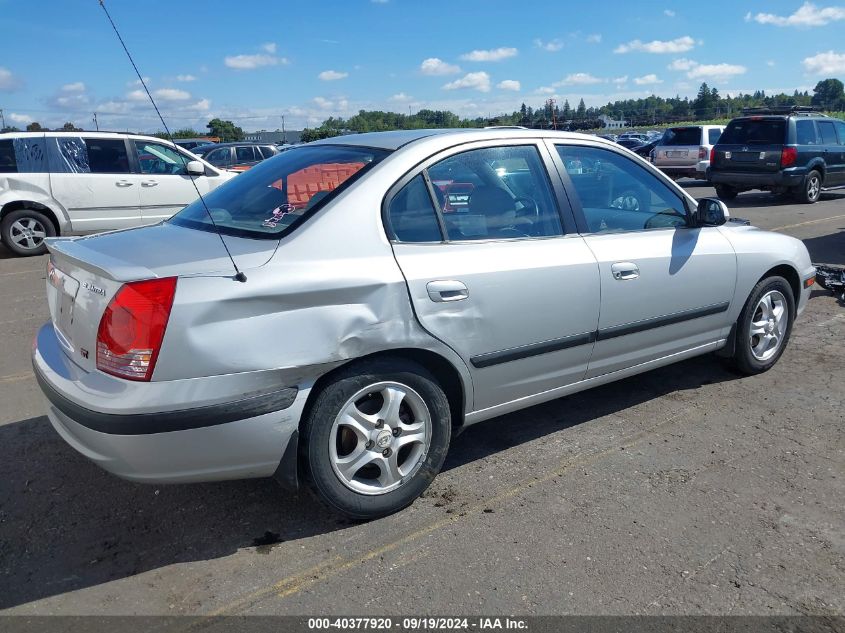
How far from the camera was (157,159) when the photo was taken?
1106 cm

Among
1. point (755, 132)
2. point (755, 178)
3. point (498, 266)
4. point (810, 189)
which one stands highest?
point (755, 132)

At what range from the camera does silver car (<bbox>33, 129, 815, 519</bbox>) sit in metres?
2.66

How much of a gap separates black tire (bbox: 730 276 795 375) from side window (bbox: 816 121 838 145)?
12.9 meters

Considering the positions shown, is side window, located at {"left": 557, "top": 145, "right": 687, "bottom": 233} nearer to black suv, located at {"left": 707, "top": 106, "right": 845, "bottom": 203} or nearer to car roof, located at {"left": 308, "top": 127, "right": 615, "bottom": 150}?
car roof, located at {"left": 308, "top": 127, "right": 615, "bottom": 150}

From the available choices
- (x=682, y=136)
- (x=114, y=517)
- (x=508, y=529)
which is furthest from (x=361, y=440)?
(x=682, y=136)

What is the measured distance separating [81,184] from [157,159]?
47.5 inches

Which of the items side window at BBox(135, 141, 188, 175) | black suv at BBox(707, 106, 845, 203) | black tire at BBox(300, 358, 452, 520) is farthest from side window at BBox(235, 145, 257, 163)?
black tire at BBox(300, 358, 452, 520)

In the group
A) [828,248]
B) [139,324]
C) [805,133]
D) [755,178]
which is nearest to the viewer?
[139,324]

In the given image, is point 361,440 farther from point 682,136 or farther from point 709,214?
point 682,136

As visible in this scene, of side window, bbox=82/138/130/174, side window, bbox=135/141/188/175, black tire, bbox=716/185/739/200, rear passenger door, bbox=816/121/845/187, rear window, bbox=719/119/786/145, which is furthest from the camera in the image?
black tire, bbox=716/185/739/200

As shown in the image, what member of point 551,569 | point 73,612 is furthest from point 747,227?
point 73,612

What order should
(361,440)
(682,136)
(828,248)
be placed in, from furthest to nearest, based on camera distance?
1. (682,136)
2. (828,248)
3. (361,440)

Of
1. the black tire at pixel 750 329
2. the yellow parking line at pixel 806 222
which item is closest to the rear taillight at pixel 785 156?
the yellow parking line at pixel 806 222

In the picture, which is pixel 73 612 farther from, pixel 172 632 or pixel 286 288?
pixel 286 288
